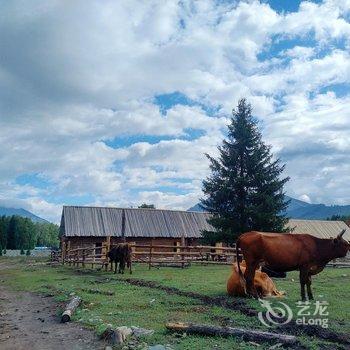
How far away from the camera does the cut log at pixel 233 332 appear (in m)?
6.36

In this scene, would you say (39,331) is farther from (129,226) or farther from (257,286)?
(129,226)

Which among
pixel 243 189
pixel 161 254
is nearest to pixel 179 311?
pixel 161 254

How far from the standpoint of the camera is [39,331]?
8.05 metres

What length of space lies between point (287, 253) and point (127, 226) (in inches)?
1252

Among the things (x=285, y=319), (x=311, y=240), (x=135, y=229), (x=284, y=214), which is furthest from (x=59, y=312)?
(x=135, y=229)

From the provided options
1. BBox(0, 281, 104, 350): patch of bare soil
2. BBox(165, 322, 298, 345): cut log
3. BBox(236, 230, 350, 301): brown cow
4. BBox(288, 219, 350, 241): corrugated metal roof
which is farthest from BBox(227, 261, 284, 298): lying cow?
BBox(288, 219, 350, 241): corrugated metal roof

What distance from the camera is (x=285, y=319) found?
7875 millimetres

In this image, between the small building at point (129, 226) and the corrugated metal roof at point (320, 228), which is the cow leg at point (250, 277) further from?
the corrugated metal roof at point (320, 228)

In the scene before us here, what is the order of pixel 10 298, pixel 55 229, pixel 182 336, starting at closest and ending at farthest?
pixel 182 336
pixel 10 298
pixel 55 229

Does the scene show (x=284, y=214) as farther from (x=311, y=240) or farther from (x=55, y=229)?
(x=55, y=229)

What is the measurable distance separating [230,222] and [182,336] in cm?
2582

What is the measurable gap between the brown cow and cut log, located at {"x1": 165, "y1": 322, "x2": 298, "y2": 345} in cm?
365

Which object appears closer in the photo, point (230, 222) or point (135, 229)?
point (230, 222)

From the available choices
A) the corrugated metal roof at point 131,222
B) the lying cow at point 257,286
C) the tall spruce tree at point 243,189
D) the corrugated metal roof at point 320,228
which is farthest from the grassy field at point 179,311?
the corrugated metal roof at point 320,228
